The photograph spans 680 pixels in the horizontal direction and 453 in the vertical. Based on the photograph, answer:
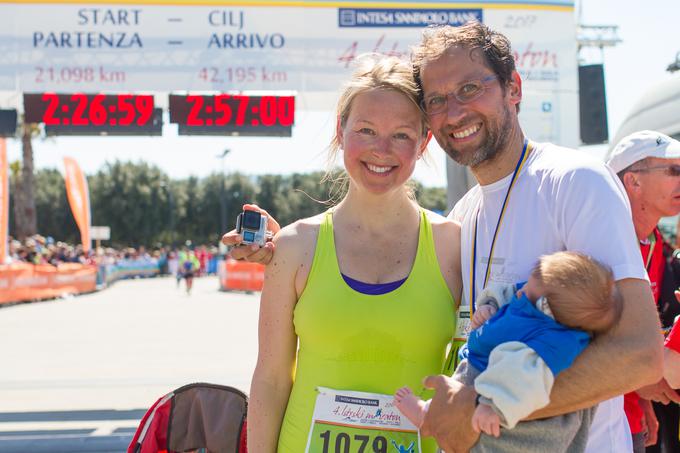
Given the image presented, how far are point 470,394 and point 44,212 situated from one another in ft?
210

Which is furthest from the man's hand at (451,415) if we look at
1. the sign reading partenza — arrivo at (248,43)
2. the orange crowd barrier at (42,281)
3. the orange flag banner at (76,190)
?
the orange flag banner at (76,190)

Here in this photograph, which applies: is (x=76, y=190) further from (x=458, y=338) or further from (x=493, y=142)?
(x=493, y=142)

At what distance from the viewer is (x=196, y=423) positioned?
3.26 meters

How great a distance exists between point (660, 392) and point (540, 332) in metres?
1.26

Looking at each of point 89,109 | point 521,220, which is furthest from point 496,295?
point 89,109

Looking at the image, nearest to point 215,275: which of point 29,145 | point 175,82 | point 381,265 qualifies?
point 29,145

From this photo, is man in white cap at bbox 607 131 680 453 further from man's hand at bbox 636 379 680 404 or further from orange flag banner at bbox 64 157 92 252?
orange flag banner at bbox 64 157 92 252

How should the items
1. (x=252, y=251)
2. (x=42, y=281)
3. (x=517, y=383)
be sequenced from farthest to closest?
(x=42, y=281) → (x=252, y=251) → (x=517, y=383)

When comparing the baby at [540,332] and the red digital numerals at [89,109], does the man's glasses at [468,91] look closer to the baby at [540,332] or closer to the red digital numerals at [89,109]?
the baby at [540,332]

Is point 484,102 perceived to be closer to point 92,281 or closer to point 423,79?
point 423,79

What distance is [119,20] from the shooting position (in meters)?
7.72

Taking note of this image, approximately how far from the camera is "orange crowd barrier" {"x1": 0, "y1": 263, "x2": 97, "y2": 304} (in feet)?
62.7

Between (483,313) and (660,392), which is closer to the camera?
(483,313)

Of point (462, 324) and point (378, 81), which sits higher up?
point (378, 81)
